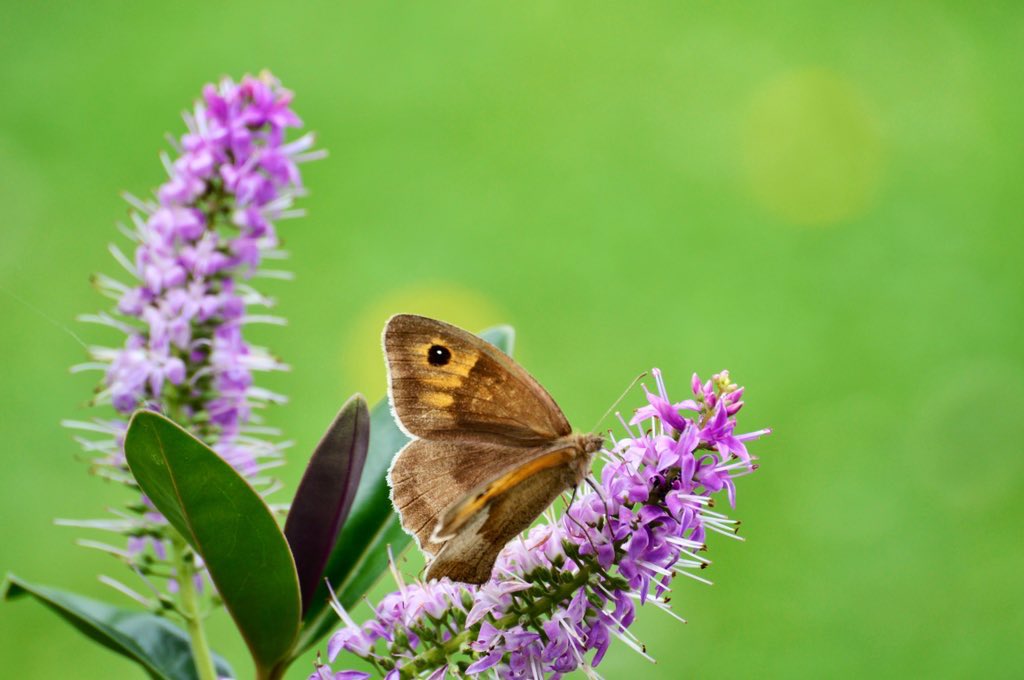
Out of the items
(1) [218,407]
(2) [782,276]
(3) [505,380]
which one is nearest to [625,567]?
(3) [505,380]

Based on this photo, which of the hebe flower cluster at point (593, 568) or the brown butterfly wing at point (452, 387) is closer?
the hebe flower cluster at point (593, 568)

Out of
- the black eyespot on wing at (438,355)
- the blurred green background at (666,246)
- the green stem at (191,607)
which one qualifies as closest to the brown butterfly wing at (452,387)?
the black eyespot on wing at (438,355)

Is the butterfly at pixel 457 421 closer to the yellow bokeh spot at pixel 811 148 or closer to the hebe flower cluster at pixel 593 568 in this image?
the hebe flower cluster at pixel 593 568

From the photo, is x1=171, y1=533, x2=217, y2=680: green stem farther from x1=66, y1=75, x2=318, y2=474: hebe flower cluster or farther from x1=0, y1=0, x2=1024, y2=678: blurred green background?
x1=0, y1=0, x2=1024, y2=678: blurred green background

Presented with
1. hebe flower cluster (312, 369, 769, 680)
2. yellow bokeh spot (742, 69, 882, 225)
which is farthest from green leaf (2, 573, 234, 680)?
yellow bokeh spot (742, 69, 882, 225)

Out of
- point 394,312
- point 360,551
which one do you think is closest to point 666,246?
point 394,312

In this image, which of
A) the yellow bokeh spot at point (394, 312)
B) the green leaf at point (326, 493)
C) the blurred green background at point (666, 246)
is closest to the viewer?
the green leaf at point (326, 493)
